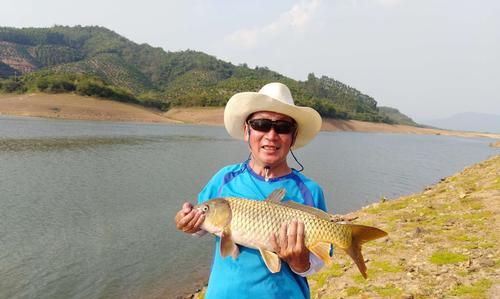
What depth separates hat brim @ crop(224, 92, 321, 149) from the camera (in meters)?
3.22

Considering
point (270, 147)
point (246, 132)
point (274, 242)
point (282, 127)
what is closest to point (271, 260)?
point (274, 242)

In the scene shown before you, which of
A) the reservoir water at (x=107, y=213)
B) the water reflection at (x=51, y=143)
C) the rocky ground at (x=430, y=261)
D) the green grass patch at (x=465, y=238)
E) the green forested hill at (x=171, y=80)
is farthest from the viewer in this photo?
the green forested hill at (x=171, y=80)

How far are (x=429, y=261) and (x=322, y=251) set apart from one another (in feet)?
19.0

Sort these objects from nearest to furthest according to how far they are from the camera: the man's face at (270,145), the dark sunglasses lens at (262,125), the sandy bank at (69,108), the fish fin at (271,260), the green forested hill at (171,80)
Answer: the fish fin at (271,260) → the man's face at (270,145) → the dark sunglasses lens at (262,125) → the sandy bank at (69,108) → the green forested hill at (171,80)

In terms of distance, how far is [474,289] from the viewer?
595cm

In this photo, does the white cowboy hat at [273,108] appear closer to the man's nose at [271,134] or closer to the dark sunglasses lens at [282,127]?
the dark sunglasses lens at [282,127]

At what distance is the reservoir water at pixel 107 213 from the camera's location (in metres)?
10.6

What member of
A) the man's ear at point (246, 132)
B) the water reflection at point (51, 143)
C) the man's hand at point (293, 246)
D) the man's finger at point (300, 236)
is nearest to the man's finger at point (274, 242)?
the man's hand at point (293, 246)

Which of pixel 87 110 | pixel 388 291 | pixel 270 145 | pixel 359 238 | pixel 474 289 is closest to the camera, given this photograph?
pixel 359 238

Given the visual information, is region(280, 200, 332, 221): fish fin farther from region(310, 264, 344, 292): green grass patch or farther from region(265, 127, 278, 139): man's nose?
region(310, 264, 344, 292): green grass patch

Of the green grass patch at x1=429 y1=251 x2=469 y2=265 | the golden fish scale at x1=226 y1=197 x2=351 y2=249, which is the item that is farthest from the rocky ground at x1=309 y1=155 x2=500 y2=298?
the golden fish scale at x1=226 y1=197 x2=351 y2=249

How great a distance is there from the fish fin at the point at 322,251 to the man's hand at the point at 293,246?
3.2 inches

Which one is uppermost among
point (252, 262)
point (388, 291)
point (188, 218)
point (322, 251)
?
point (188, 218)

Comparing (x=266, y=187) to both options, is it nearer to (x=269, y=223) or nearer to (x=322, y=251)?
(x=269, y=223)
